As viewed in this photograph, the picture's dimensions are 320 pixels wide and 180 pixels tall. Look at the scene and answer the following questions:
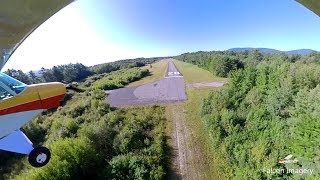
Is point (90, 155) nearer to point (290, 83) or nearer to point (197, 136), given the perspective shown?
point (197, 136)

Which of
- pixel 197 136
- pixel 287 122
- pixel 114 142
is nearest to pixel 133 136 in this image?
pixel 114 142

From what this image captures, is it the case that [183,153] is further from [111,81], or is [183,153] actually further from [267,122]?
[111,81]

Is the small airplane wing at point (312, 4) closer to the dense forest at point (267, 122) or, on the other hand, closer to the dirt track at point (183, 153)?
the dense forest at point (267, 122)

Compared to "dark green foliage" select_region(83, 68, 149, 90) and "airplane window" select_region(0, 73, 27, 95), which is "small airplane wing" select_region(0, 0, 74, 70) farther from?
"dark green foliage" select_region(83, 68, 149, 90)

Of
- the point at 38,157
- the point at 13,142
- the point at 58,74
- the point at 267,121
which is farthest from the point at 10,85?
the point at 58,74

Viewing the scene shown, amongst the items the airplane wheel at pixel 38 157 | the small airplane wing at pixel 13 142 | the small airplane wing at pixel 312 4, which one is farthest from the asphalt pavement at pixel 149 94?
the small airplane wing at pixel 312 4

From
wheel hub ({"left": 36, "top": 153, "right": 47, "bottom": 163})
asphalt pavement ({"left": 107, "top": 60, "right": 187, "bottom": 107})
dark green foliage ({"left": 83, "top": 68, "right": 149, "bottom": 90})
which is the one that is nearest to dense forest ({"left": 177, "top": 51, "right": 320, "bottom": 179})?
asphalt pavement ({"left": 107, "top": 60, "right": 187, "bottom": 107})

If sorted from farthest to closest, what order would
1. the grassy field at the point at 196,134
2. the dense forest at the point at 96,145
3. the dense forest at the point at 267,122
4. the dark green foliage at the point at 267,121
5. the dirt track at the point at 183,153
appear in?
the grassy field at the point at 196,134
the dirt track at the point at 183,153
the dark green foliage at the point at 267,121
the dense forest at the point at 267,122
the dense forest at the point at 96,145
